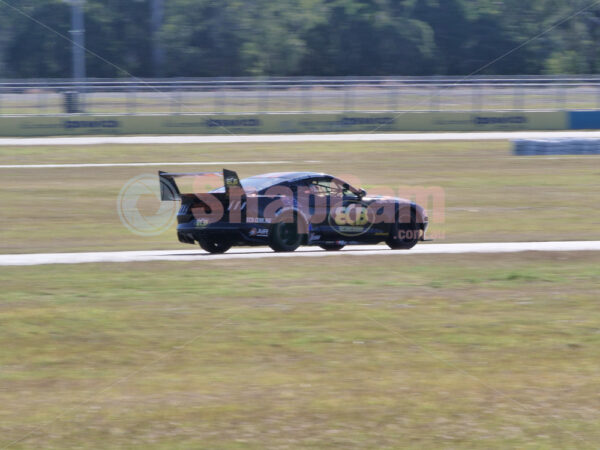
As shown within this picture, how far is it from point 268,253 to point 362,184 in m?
9.93

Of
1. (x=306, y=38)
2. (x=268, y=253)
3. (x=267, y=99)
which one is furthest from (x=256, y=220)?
(x=306, y=38)

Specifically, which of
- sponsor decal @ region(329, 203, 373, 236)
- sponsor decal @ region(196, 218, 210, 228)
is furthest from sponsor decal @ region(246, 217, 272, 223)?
sponsor decal @ region(329, 203, 373, 236)

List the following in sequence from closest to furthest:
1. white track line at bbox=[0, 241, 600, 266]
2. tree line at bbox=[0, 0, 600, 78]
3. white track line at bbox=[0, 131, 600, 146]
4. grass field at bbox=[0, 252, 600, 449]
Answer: grass field at bbox=[0, 252, 600, 449] → white track line at bbox=[0, 241, 600, 266] → white track line at bbox=[0, 131, 600, 146] → tree line at bbox=[0, 0, 600, 78]

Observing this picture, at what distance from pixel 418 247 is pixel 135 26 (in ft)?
201

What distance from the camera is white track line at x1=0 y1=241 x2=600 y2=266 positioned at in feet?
46.0

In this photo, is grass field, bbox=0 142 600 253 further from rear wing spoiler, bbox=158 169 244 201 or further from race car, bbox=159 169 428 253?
rear wing spoiler, bbox=158 169 244 201

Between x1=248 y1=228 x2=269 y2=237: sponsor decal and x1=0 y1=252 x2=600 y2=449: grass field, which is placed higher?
x1=248 y1=228 x2=269 y2=237: sponsor decal

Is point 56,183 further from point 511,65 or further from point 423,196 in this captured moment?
point 511,65

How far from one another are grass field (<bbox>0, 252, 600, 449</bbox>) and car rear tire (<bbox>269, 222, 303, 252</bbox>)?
695 mm

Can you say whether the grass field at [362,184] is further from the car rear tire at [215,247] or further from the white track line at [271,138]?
the car rear tire at [215,247]

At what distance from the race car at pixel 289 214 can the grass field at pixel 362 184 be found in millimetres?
1902

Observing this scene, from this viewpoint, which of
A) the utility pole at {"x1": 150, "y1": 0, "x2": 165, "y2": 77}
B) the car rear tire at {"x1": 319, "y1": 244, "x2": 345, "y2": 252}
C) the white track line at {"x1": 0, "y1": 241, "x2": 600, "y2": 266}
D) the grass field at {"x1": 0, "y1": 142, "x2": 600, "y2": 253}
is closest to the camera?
the white track line at {"x1": 0, "y1": 241, "x2": 600, "y2": 266}

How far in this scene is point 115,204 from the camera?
69.2 ft

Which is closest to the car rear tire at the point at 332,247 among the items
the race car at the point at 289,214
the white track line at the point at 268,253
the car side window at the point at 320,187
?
the race car at the point at 289,214
